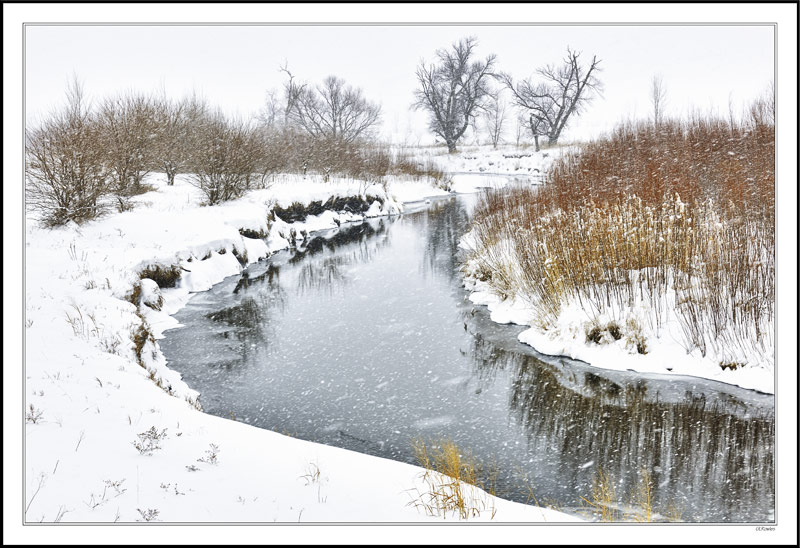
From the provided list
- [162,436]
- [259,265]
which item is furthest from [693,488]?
[259,265]

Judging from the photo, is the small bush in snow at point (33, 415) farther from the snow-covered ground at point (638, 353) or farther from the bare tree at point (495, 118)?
the bare tree at point (495, 118)

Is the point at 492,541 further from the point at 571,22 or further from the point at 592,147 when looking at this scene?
the point at 592,147

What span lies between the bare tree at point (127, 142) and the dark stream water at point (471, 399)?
4.97 meters

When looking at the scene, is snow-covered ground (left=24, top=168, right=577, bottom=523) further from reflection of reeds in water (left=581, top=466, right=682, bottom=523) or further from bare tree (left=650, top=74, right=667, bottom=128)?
bare tree (left=650, top=74, right=667, bottom=128)

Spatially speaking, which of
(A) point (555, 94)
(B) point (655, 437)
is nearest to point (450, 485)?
(B) point (655, 437)

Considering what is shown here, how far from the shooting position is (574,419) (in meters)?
5.20

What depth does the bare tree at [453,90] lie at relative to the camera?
38625 mm

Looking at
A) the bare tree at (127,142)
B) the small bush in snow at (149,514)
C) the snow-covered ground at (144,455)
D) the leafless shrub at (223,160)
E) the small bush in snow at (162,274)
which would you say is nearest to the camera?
the small bush in snow at (149,514)

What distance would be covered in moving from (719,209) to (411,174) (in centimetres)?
2336

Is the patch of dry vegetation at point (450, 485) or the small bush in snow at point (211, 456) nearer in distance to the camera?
the patch of dry vegetation at point (450, 485)

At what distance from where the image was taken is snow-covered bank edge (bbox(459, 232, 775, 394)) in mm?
5645

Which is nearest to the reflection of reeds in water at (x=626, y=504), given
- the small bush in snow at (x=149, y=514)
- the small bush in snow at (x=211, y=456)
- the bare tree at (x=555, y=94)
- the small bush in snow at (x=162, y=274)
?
the small bush in snow at (x=211, y=456)

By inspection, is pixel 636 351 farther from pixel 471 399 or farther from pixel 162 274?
pixel 162 274

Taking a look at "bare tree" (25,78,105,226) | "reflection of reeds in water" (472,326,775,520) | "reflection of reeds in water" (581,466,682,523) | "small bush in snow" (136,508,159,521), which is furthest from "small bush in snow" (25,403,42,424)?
"bare tree" (25,78,105,226)
